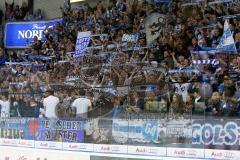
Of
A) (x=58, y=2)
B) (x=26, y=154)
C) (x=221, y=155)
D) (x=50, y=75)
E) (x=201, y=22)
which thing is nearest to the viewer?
(x=221, y=155)

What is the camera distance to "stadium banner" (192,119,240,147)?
6.98m

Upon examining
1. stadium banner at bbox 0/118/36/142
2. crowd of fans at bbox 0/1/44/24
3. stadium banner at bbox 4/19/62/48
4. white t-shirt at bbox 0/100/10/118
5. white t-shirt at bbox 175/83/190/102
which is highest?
crowd of fans at bbox 0/1/44/24

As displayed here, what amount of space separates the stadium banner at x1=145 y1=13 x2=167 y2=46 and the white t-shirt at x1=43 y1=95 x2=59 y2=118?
13.0 feet

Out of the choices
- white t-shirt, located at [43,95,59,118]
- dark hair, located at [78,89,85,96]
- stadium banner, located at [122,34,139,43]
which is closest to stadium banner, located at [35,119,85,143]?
white t-shirt, located at [43,95,59,118]

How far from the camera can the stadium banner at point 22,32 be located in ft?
65.2

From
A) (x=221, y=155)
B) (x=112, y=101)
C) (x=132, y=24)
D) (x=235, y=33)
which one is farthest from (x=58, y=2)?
(x=221, y=155)

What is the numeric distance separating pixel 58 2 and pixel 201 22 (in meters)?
9.55

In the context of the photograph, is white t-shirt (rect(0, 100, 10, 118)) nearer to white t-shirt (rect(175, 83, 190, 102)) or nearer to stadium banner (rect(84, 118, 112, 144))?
stadium banner (rect(84, 118, 112, 144))

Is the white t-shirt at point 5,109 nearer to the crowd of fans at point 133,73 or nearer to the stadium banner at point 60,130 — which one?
the crowd of fans at point 133,73

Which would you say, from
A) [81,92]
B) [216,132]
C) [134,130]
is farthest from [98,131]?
[216,132]

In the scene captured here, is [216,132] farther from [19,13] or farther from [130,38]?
[19,13]

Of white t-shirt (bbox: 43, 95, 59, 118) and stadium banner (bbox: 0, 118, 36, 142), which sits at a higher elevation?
white t-shirt (bbox: 43, 95, 59, 118)

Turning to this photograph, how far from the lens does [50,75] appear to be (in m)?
10.7

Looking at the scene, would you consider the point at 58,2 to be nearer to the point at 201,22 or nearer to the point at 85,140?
the point at 201,22
